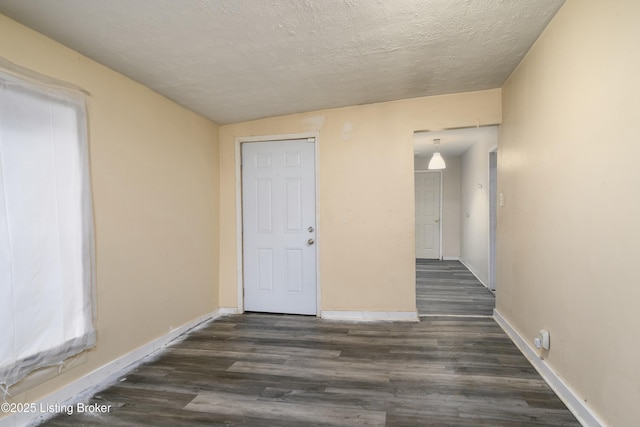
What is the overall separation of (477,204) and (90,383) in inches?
221

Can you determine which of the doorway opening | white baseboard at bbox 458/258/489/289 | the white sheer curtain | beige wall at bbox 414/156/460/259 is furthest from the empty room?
beige wall at bbox 414/156/460/259

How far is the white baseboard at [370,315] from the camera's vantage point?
140 inches

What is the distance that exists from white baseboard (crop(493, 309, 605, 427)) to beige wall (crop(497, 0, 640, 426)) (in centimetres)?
4

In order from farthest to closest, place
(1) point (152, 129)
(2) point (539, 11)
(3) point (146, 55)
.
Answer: (1) point (152, 129), (3) point (146, 55), (2) point (539, 11)

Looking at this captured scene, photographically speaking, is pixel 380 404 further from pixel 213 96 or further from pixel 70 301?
pixel 213 96

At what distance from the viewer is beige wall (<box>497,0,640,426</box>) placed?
4.73ft

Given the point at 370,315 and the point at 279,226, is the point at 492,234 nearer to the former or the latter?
the point at 370,315

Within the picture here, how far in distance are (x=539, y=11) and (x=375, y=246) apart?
239 centimetres

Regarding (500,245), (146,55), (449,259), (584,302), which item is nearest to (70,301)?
(146,55)

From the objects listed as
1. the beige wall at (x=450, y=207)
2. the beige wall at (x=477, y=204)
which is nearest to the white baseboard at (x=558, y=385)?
the beige wall at (x=477, y=204)

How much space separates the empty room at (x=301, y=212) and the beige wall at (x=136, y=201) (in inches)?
0.7

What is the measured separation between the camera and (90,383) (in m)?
2.22

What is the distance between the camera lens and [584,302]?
5.91 feet

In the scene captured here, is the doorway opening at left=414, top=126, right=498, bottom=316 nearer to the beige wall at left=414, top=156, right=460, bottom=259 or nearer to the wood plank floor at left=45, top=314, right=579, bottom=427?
the beige wall at left=414, top=156, right=460, bottom=259
